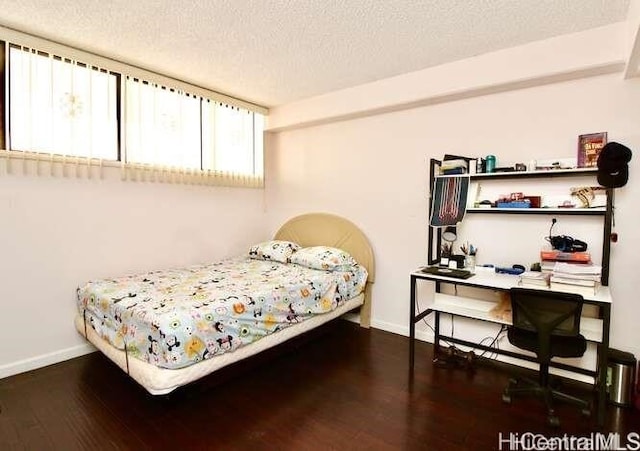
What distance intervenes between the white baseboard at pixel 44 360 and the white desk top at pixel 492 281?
9.76 ft

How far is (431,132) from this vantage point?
3.31m

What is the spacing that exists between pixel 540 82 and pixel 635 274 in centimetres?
159

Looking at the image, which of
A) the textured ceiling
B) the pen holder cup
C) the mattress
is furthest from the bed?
the textured ceiling

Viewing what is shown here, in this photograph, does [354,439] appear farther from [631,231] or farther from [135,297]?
[631,231]

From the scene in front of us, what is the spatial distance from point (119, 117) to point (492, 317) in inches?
145

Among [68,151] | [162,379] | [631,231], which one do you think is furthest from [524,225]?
[68,151]

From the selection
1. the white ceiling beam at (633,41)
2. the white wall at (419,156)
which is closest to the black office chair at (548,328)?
the white wall at (419,156)

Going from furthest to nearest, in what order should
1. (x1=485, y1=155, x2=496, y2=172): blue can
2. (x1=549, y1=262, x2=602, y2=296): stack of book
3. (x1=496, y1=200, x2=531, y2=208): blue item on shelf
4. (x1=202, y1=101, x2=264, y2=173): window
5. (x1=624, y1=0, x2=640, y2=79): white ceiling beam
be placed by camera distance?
(x1=202, y1=101, x2=264, y2=173): window
(x1=485, y1=155, x2=496, y2=172): blue can
(x1=496, y1=200, x2=531, y2=208): blue item on shelf
(x1=549, y1=262, x2=602, y2=296): stack of book
(x1=624, y1=0, x2=640, y2=79): white ceiling beam

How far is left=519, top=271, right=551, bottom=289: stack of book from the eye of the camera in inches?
92.5

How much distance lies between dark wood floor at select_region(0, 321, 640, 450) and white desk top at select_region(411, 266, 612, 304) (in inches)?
29.9

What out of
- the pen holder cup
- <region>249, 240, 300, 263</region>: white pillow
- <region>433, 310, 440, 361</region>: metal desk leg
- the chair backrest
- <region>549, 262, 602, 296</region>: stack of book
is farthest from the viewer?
<region>249, 240, 300, 263</region>: white pillow

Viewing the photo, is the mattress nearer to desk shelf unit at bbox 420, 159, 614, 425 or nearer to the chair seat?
desk shelf unit at bbox 420, 159, 614, 425

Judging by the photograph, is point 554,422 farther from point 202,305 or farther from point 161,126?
point 161,126

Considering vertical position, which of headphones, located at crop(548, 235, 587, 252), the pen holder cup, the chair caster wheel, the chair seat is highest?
headphones, located at crop(548, 235, 587, 252)
